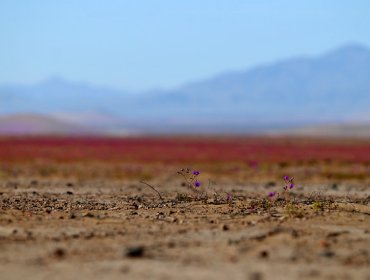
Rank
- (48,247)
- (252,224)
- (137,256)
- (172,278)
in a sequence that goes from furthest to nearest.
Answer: (252,224) → (48,247) → (137,256) → (172,278)

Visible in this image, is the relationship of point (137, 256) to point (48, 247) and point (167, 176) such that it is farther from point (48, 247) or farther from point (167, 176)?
point (167, 176)

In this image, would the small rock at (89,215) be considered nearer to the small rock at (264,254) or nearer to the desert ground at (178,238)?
the desert ground at (178,238)

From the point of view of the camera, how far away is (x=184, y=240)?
10.0 metres

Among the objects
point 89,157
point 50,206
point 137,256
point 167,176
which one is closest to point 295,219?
point 137,256

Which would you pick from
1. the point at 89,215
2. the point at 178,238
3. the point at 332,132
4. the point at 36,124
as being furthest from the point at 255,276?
the point at 36,124

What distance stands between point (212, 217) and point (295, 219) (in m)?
1.25

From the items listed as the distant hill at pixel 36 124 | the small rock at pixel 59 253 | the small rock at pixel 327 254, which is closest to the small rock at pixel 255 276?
the small rock at pixel 327 254

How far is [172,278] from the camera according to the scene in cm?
791

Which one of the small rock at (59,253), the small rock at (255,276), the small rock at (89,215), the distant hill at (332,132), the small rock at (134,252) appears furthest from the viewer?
the distant hill at (332,132)

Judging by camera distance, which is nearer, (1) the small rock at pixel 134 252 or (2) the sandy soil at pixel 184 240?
(2) the sandy soil at pixel 184 240

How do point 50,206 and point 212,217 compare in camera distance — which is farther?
point 50,206

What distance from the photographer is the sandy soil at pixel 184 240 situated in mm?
8266

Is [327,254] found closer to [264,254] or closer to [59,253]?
[264,254]

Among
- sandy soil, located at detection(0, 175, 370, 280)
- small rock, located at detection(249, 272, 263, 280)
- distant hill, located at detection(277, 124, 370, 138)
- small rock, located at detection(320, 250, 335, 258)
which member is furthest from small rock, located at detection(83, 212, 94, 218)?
distant hill, located at detection(277, 124, 370, 138)
